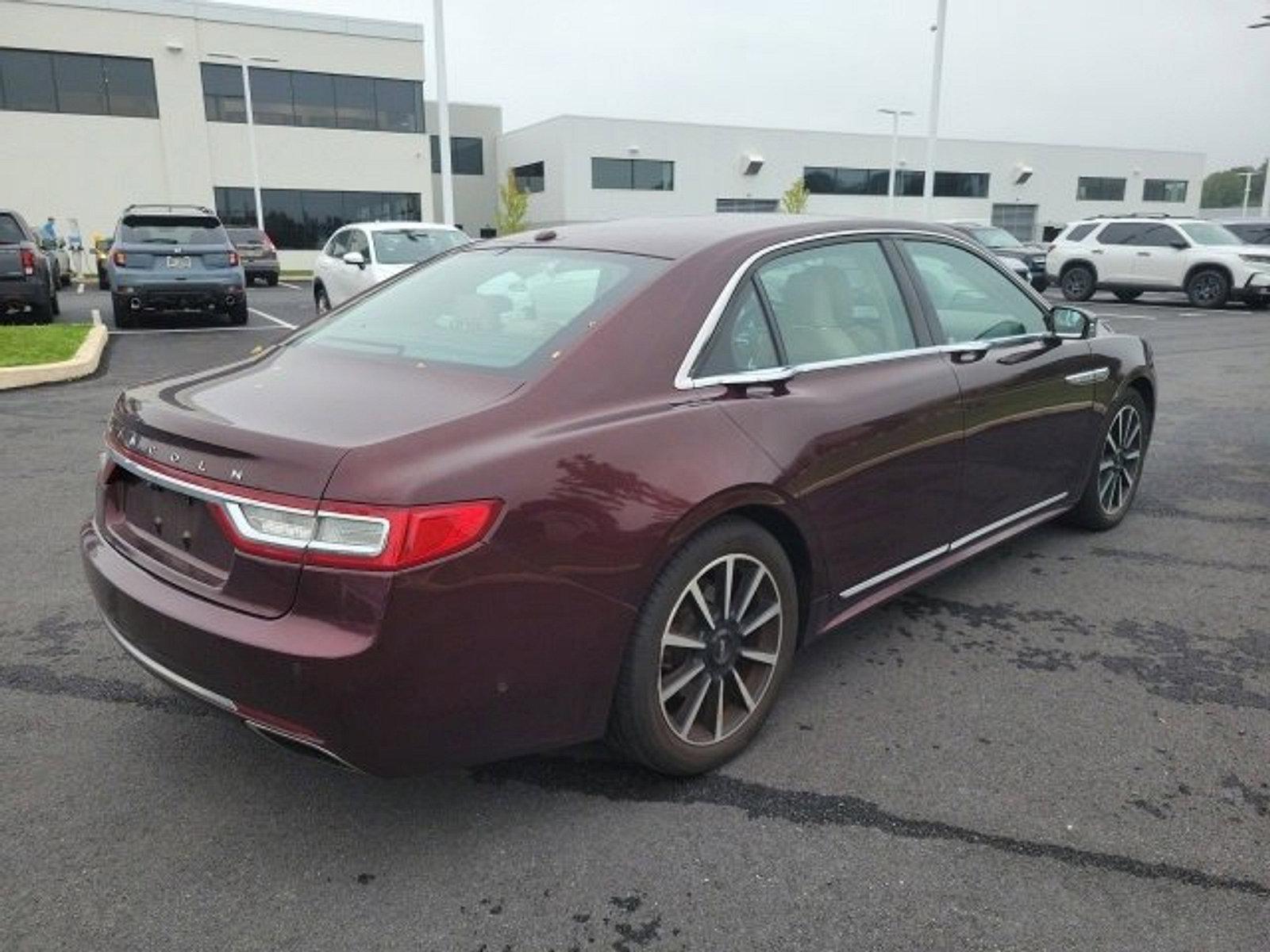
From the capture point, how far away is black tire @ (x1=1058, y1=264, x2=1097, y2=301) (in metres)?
21.6

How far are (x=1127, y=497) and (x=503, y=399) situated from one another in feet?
13.4

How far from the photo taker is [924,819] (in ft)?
8.95

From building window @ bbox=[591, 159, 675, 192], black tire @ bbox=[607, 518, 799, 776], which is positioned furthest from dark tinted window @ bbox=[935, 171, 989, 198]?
black tire @ bbox=[607, 518, 799, 776]

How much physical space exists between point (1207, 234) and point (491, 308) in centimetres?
2131

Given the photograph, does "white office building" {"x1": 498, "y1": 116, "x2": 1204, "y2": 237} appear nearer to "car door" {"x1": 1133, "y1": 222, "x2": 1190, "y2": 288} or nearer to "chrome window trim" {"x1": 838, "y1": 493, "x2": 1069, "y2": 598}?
"car door" {"x1": 1133, "y1": 222, "x2": 1190, "y2": 288}

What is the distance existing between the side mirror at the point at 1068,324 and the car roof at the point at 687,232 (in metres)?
0.91

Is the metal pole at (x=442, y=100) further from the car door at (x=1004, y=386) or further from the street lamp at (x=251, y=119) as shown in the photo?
the car door at (x=1004, y=386)

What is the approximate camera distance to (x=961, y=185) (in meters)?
53.0

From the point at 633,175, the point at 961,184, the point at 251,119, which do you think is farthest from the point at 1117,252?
the point at 961,184

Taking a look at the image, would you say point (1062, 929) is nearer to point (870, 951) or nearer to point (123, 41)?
point (870, 951)

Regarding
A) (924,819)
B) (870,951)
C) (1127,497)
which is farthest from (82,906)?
(1127,497)

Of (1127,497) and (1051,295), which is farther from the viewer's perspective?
(1051,295)

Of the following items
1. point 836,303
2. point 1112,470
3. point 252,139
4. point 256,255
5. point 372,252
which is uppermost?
point 252,139

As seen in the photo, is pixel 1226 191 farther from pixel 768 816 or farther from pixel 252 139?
pixel 768 816
